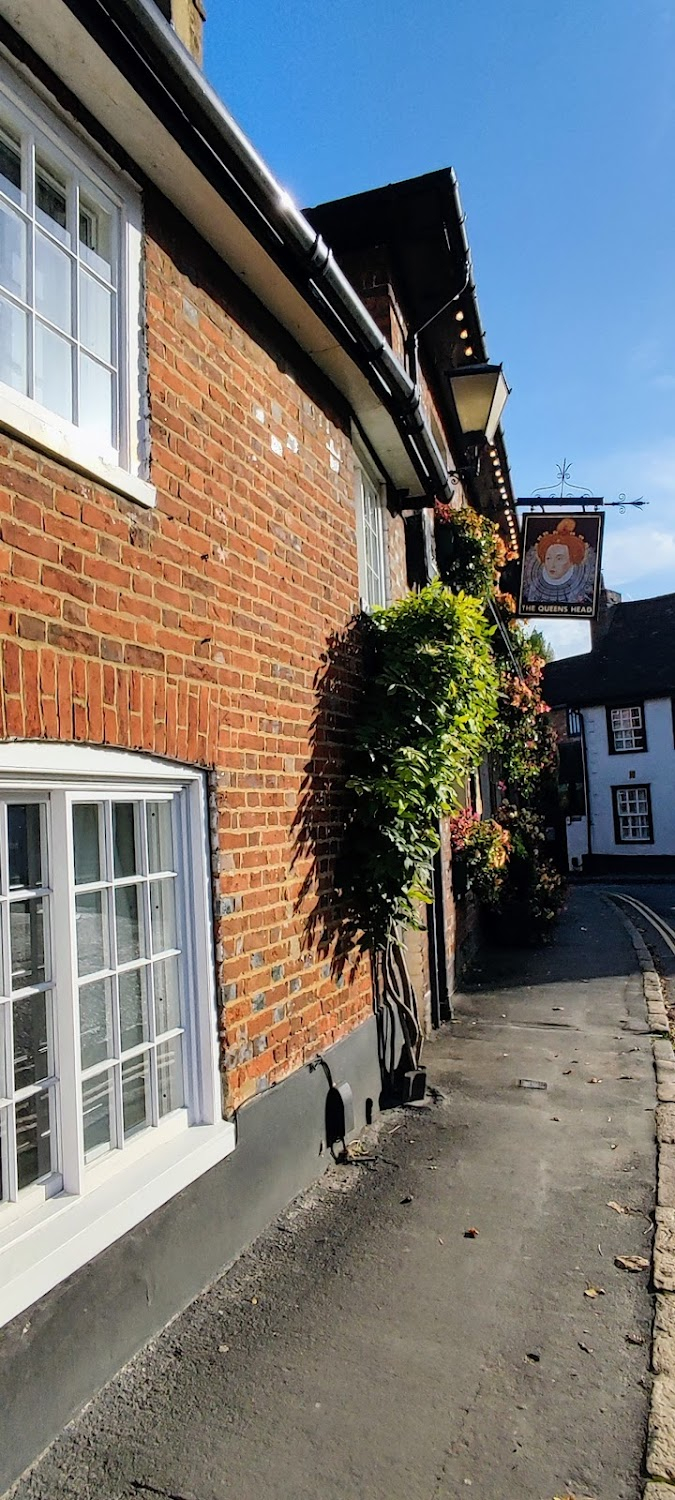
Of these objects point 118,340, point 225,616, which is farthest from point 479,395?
point 118,340

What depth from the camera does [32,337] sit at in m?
2.90

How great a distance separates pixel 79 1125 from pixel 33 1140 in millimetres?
143

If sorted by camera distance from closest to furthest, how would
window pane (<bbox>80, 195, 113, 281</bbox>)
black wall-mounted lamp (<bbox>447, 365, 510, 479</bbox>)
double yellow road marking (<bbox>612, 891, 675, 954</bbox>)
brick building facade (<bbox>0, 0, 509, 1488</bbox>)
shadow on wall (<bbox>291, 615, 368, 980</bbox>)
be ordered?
brick building facade (<bbox>0, 0, 509, 1488</bbox>)
window pane (<bbox>80, 195, 113, 281</bbox>)
shadow on wall (<bbox>291, 615, 368, 980</bbox>)
black wall-mounted lamp (<bbox>447, 365, 510, 479</bbox>)
double yellow road marking (<bbox>612, 891, 675, 954</bbox>)

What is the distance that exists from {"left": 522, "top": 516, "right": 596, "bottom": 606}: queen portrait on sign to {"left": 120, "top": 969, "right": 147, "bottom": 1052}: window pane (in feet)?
35.7

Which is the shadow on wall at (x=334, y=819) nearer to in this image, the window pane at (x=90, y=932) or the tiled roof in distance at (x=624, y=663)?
the window pane at (x=90, y=932)

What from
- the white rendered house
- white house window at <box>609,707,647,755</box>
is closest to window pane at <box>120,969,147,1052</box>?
the white rendered house

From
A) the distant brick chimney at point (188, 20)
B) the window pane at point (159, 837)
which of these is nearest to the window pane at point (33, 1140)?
the window pane at point (159, 837)

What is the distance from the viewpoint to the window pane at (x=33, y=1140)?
2762mm

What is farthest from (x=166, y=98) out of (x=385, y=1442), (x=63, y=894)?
(x=385, y=1442)

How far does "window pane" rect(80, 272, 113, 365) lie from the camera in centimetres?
328

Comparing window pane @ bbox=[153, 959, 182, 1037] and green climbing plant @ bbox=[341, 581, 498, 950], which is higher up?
green climbing plant @ bbox=[341, 581, 498, 950]

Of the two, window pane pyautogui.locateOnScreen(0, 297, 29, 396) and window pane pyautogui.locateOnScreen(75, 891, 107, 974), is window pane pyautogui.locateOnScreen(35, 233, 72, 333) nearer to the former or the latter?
window pane pyautogui.locateOnScreen(0, 297, 29, 396)

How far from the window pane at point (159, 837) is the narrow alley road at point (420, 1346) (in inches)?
65.4

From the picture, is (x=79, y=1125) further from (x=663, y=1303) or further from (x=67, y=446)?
(x=663, y=1303)
